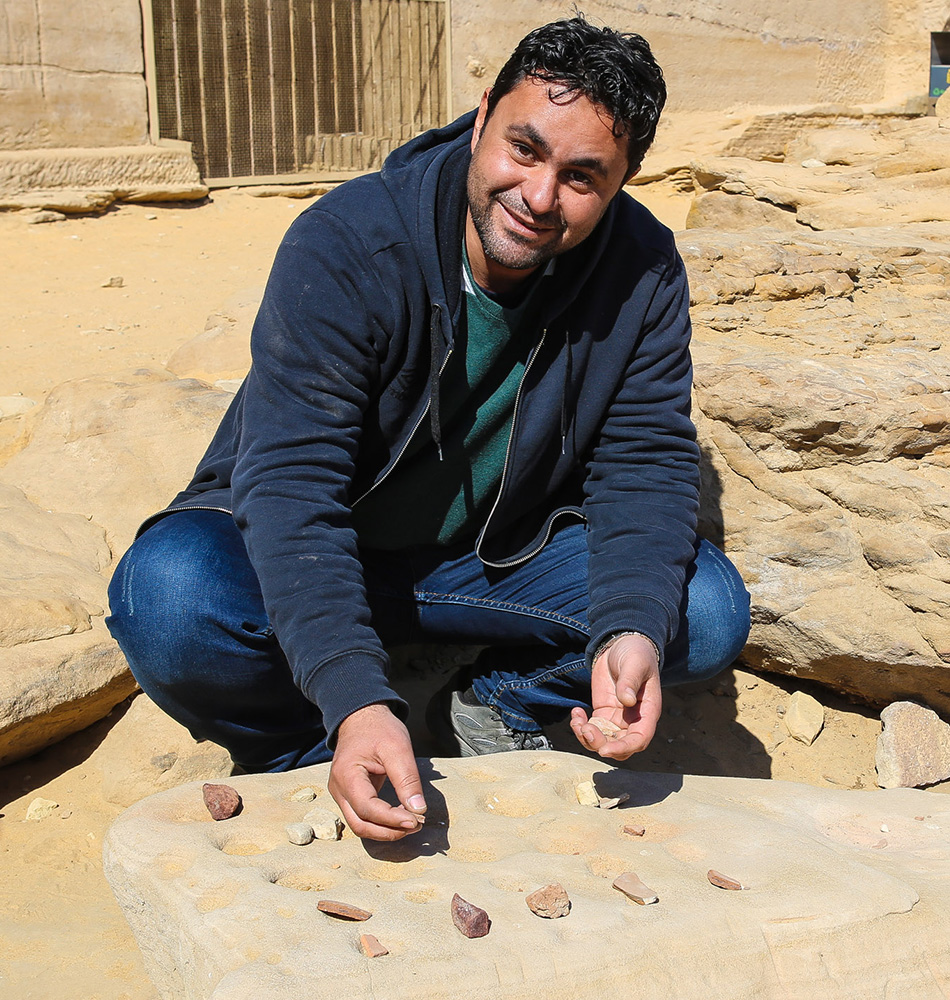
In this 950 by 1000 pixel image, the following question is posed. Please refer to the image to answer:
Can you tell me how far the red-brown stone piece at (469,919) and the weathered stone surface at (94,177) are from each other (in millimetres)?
5796

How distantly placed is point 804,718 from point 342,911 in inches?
60.7

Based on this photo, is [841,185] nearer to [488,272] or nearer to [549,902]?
[488,272]

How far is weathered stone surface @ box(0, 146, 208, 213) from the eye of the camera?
6188 mm

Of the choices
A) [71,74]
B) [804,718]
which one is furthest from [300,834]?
[71,74]

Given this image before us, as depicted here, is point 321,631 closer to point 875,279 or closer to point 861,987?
point 861,987

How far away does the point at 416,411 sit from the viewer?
6.50 ft

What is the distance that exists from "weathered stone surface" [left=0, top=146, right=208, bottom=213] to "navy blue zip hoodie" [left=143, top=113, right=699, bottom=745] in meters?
4.77

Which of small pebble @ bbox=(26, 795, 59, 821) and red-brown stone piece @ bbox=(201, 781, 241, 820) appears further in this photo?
small pebble @ bbox=(26, 795, 59, 821)

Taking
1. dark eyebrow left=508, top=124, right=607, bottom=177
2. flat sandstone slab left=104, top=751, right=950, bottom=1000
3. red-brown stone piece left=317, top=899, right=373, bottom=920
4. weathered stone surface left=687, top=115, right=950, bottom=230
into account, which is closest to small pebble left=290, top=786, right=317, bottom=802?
flat sandstone slab left=104, top=751, right=950, bottom=1000

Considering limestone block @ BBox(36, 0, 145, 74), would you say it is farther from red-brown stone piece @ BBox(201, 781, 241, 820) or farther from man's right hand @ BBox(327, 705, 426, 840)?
man's right hand @ BBox(327, 705, 426, 840)

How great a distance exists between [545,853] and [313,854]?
35 cm

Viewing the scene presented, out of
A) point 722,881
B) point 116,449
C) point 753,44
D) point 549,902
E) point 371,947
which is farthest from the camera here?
point 753,44

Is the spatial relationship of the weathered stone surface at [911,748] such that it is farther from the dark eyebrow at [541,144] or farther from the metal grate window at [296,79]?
the metal grate window at [296,79]

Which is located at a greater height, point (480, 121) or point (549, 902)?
point (480, 121)
